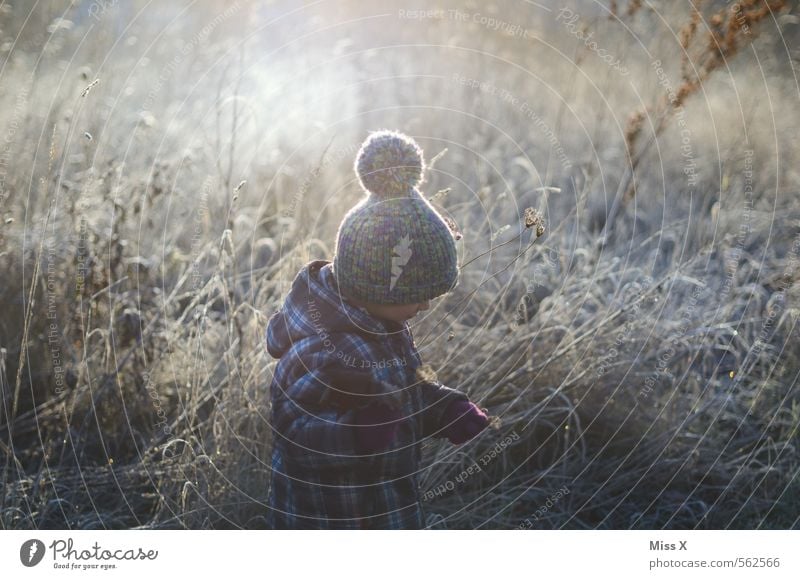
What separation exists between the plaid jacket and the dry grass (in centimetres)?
23

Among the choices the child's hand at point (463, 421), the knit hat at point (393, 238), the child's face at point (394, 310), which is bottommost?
the child's hand at point (463, 421)

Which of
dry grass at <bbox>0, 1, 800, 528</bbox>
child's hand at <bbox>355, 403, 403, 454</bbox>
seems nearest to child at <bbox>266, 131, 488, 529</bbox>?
child's hand at <bbox>355, 403, 403, 454</bbox>

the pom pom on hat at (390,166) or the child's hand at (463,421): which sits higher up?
the pom pom on hat at (390,166)

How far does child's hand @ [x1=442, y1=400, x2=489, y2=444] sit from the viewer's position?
117cm

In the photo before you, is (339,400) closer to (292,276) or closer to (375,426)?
(375,426)

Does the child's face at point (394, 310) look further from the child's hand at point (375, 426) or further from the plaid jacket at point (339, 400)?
the child's hand at point (375, 426)

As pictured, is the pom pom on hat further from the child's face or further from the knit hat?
the child's face

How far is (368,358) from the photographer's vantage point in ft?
3.69

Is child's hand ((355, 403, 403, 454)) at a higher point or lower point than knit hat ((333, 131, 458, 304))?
lower

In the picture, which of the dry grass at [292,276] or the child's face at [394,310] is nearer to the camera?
the child's face at [394,310]

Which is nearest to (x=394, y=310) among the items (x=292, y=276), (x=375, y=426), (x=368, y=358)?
(x=368, y=358)

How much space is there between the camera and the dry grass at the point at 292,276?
4.86ft

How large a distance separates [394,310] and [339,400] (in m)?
0.16

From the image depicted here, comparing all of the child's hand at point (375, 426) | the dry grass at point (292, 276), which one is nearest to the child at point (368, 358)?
the child's hand at point (375, 426)
